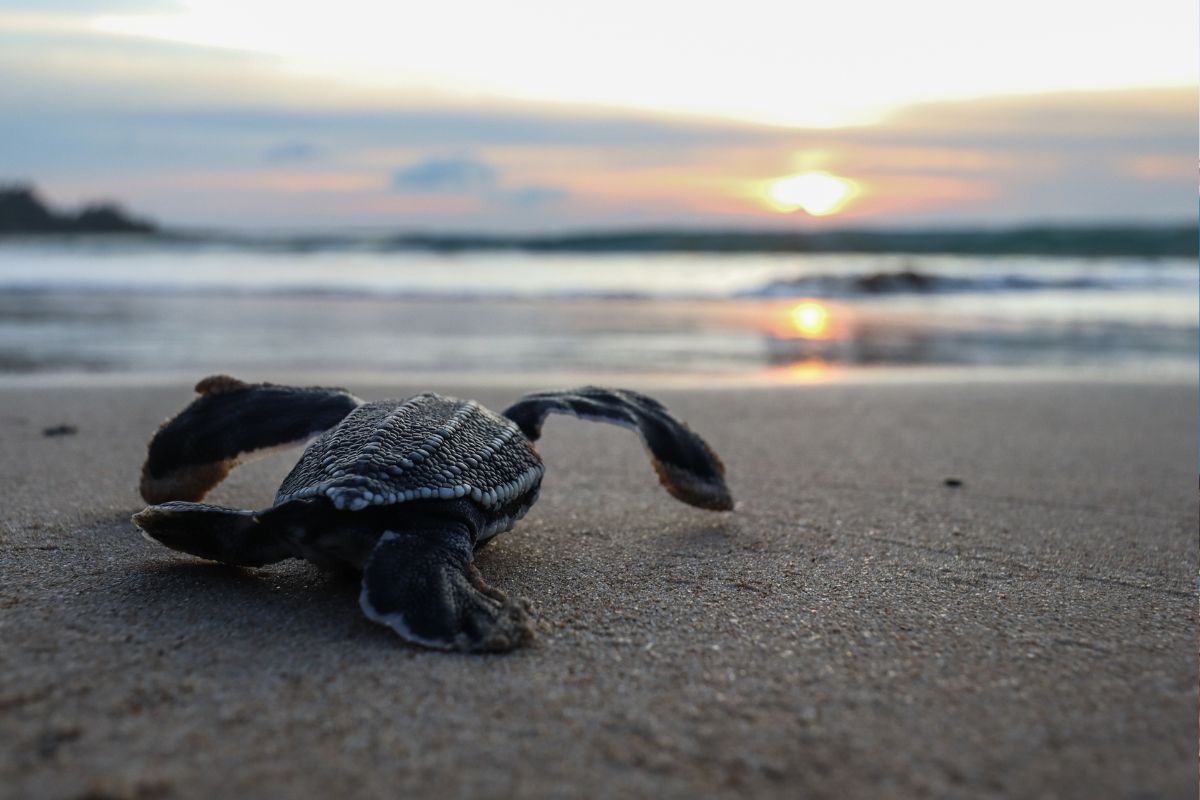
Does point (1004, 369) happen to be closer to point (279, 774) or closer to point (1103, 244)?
point (279, 774)

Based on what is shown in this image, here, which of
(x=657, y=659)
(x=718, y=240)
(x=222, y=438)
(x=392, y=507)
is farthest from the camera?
(x=718, y=240)

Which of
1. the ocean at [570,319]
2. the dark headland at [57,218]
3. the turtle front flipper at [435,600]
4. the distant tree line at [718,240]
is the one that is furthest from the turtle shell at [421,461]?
the dark headland at [57,218]

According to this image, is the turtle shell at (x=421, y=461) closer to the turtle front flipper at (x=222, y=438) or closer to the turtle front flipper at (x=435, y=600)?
the turtle front flipper at (x=435, y=600)

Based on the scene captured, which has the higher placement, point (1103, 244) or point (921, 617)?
point (1103, 244)

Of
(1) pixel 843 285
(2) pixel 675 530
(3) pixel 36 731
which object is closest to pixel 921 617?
(2) pixel 675 530

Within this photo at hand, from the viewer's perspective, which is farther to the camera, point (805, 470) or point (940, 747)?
point (805, 470)

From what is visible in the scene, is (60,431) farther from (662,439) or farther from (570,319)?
(570,319)

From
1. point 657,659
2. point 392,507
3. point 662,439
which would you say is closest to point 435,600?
point 392,507
